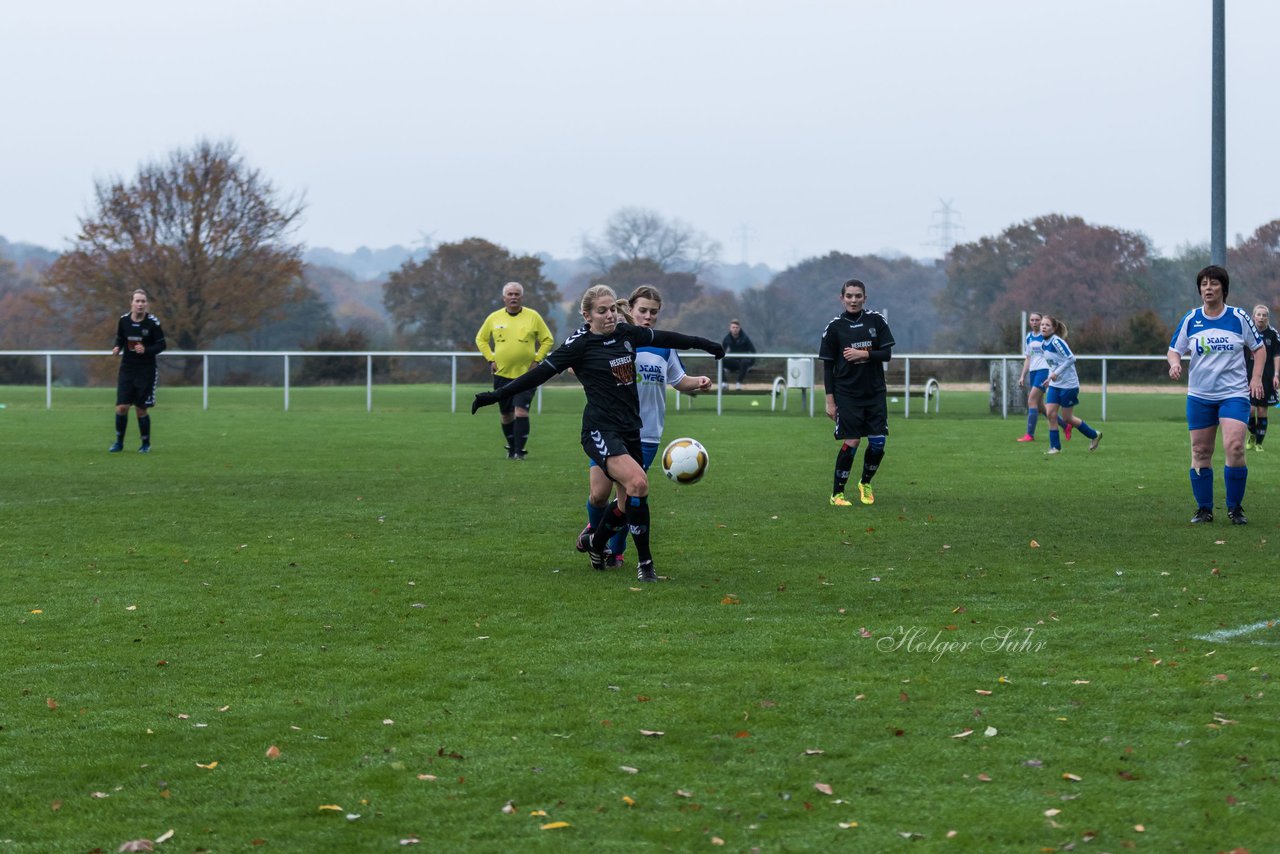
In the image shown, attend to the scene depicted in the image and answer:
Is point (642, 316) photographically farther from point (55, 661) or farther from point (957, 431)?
point (957, 431)

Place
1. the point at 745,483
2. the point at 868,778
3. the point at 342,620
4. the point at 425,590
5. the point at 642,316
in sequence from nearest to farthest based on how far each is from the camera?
1. the point at 868,778
2. the point at 342,620
3. the point at 425,590
4. the point at 642,316
5. the point at 745,483

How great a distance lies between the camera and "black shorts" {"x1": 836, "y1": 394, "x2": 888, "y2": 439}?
12.3m

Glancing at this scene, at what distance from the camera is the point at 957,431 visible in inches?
919

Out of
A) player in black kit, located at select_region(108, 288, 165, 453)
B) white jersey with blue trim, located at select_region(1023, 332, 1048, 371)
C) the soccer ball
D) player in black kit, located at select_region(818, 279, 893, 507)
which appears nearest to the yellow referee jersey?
player in black kit, located at select_region(108, 288, 165, 453)

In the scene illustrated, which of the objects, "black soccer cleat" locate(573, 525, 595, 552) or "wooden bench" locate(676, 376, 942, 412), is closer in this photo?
"black soccer cleat" locate(573, 525, 595, 552)

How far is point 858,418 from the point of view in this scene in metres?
12.4

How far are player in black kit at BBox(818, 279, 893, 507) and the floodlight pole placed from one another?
7.95m

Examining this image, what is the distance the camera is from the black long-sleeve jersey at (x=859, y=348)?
39.9 feet

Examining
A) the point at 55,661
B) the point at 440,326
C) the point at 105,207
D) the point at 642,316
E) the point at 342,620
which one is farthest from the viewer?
the point at 440,326

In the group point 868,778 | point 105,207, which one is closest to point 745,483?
point 868,778

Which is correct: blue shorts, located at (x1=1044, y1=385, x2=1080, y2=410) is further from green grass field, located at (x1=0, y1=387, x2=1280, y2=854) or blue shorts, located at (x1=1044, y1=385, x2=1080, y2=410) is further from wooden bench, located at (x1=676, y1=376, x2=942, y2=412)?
wooden bench, located at (x1=676, y1=376, x2=942, y2=412)

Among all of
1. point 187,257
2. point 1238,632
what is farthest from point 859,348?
point 187,257

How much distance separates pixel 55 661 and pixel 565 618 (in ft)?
7.73

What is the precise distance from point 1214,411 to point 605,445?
4.94m
